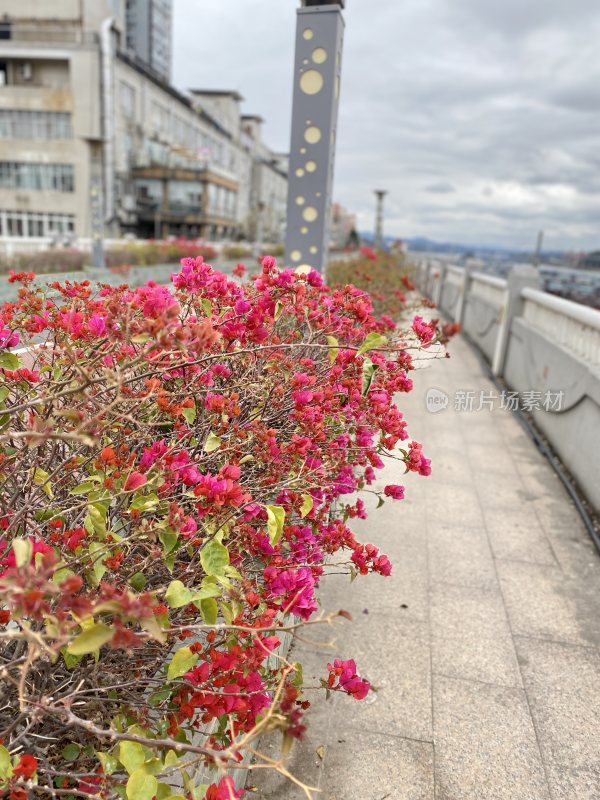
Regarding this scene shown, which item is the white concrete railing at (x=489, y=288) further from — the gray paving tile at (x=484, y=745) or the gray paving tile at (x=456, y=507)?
the gray paving tile at (x=484, y=745)

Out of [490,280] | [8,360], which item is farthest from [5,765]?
[490,280]

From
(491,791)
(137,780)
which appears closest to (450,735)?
(491,791)

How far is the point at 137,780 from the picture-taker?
1287mm

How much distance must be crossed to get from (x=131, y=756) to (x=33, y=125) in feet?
159

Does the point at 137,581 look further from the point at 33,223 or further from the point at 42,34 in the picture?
the point at 42,34

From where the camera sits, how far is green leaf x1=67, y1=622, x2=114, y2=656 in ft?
3.38

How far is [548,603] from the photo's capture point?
361 centimetres

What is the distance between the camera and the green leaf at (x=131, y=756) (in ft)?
4.28

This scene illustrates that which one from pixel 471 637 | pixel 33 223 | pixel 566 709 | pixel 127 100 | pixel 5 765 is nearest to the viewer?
pixel 5 765

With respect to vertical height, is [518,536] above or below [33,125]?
below

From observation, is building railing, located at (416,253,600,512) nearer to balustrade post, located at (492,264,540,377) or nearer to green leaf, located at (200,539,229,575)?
balustrade post, located at (492,264,540,377)

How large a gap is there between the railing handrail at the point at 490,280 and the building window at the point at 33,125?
124 feet

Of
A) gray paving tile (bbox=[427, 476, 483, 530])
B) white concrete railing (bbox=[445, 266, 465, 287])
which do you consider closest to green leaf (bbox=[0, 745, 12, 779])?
gray paving tile (bbox=[427, 476, 483, 530])

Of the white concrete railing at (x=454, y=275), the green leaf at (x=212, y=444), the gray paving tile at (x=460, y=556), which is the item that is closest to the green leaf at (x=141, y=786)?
the green leaf at (x=212, y=444)
